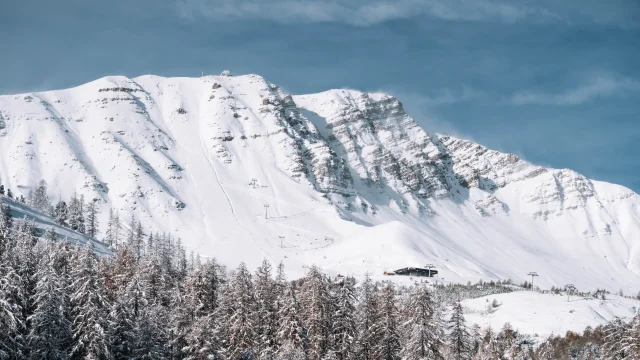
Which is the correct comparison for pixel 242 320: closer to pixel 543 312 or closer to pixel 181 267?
pixel 543 312

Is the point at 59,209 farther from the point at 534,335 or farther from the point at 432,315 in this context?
the point at 432,315

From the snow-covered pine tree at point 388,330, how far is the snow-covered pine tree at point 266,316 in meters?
10.0

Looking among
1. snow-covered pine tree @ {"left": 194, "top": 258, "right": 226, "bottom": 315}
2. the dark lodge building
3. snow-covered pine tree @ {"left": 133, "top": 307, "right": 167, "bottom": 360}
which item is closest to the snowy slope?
snow-covered pine tree @ {"left": 194, "top": 258, "right": 226, "bottom": 315}

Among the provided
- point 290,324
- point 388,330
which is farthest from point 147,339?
point 388,330

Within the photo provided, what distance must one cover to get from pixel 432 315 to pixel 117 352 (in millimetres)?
27012

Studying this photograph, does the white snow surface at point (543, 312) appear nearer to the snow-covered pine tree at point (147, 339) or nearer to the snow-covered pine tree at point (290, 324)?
the snow-covered pine tree at point (290, 324)

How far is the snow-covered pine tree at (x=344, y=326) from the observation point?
59.7m

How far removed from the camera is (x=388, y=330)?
198ft

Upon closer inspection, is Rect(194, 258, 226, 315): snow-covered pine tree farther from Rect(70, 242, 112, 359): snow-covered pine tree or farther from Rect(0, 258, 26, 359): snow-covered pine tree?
Rect(0, 258, 26, 359): snow-covered pine tree

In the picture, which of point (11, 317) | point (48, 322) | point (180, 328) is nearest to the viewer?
point (11, 317)

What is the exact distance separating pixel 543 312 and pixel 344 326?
231 ft

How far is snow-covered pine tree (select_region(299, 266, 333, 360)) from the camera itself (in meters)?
59.6

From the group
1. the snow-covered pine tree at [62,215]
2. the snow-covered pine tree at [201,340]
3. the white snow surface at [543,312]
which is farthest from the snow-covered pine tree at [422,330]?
the snow-covered pine tree at [62,215]

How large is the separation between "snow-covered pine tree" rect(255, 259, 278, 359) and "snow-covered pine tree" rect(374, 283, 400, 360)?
32.8ft
